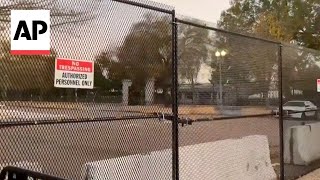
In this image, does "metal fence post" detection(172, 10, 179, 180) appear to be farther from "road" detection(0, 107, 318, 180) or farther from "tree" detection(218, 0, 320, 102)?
"tree" detection(218, 0, 320, 102)

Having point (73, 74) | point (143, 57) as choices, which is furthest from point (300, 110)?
point (73, 74)

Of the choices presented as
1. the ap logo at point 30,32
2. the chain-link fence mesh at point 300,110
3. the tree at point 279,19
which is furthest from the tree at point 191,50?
the tree at point 279,19

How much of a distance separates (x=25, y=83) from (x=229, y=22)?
143 ft

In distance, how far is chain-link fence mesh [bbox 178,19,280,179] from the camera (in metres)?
6.64

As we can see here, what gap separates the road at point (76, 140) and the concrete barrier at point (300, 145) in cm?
488

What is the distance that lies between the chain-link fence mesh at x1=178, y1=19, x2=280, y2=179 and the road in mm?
664

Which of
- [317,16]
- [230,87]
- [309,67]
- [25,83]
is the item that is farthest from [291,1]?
[25,83]

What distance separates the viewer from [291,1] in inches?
1711

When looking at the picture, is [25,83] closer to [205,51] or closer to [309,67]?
[205,51]

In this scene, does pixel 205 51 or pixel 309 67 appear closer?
pixel 205 51

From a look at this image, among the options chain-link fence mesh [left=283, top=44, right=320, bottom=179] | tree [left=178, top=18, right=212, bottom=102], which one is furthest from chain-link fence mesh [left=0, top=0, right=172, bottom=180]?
chain-link fence mesh [left=283, top=44, right=320, bottom=179]

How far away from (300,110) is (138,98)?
20.1 ft

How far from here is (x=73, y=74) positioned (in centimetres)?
455

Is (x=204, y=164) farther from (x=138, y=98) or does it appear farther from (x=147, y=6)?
(x=147, y=6)
